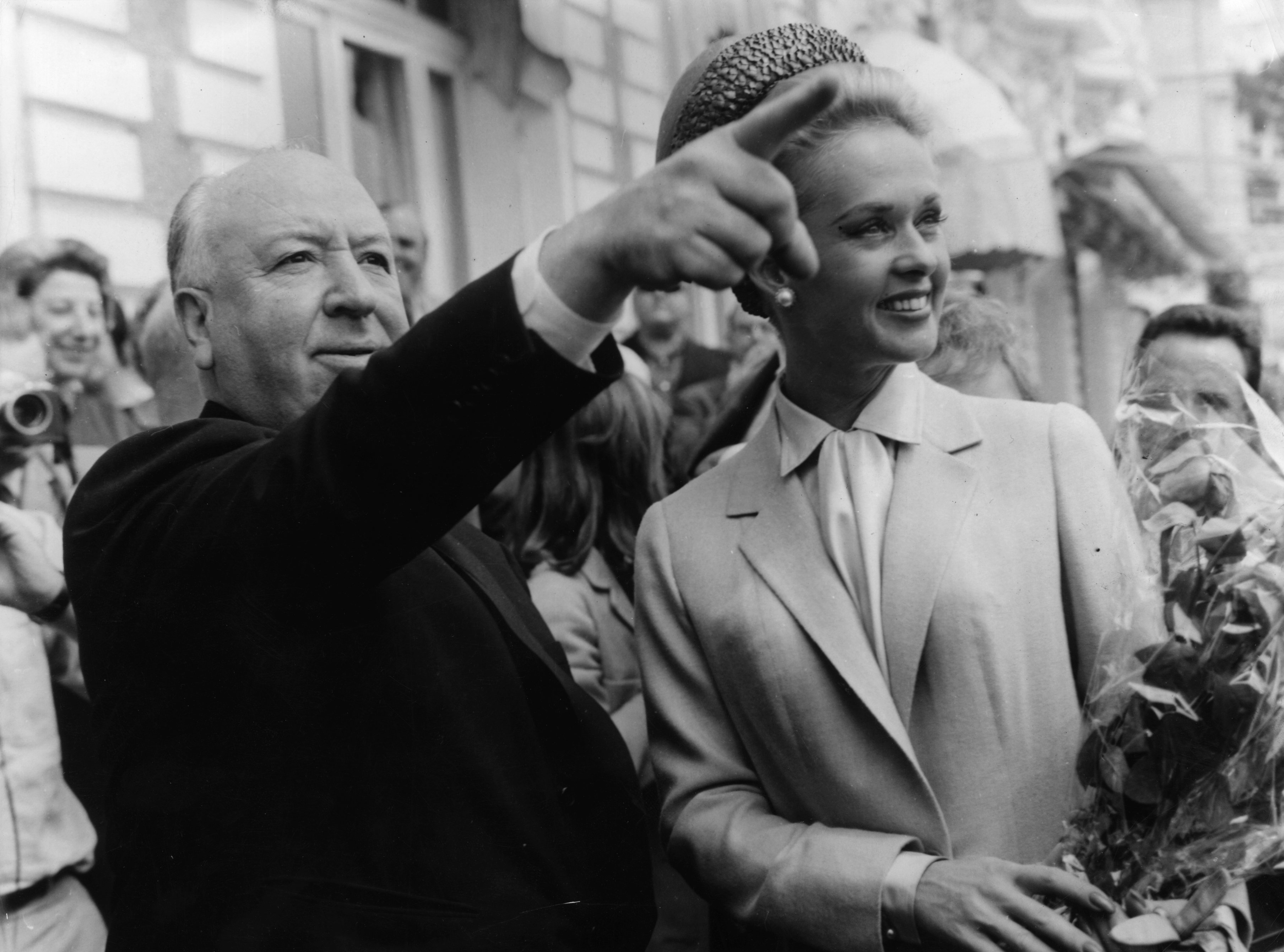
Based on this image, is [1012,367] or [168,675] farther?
[1012,367]

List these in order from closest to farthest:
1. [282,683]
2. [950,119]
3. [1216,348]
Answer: [282,683] → [1216,348] → [950,119]

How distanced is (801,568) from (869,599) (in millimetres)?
106

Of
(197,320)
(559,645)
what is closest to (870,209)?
(559,645)

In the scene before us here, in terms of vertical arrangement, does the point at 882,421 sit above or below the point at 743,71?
below

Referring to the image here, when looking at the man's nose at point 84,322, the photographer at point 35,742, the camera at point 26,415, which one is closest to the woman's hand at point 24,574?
the photographer at point 35,742

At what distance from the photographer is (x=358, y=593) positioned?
1465 millimetres

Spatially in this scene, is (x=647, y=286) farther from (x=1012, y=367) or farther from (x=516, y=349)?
(x=1012, y=367)

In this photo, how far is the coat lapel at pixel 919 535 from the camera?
1.74m

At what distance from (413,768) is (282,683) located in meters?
0.22

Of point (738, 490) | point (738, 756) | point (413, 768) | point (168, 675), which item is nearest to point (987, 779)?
point (738, 756)

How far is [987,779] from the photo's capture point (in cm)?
172

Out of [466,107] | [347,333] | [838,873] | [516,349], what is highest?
[466,107]

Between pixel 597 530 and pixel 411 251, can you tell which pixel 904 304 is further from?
pixel 411 251

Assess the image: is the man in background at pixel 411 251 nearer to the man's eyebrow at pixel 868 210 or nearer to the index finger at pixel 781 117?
the man's eyebrow at pixel 868 210
